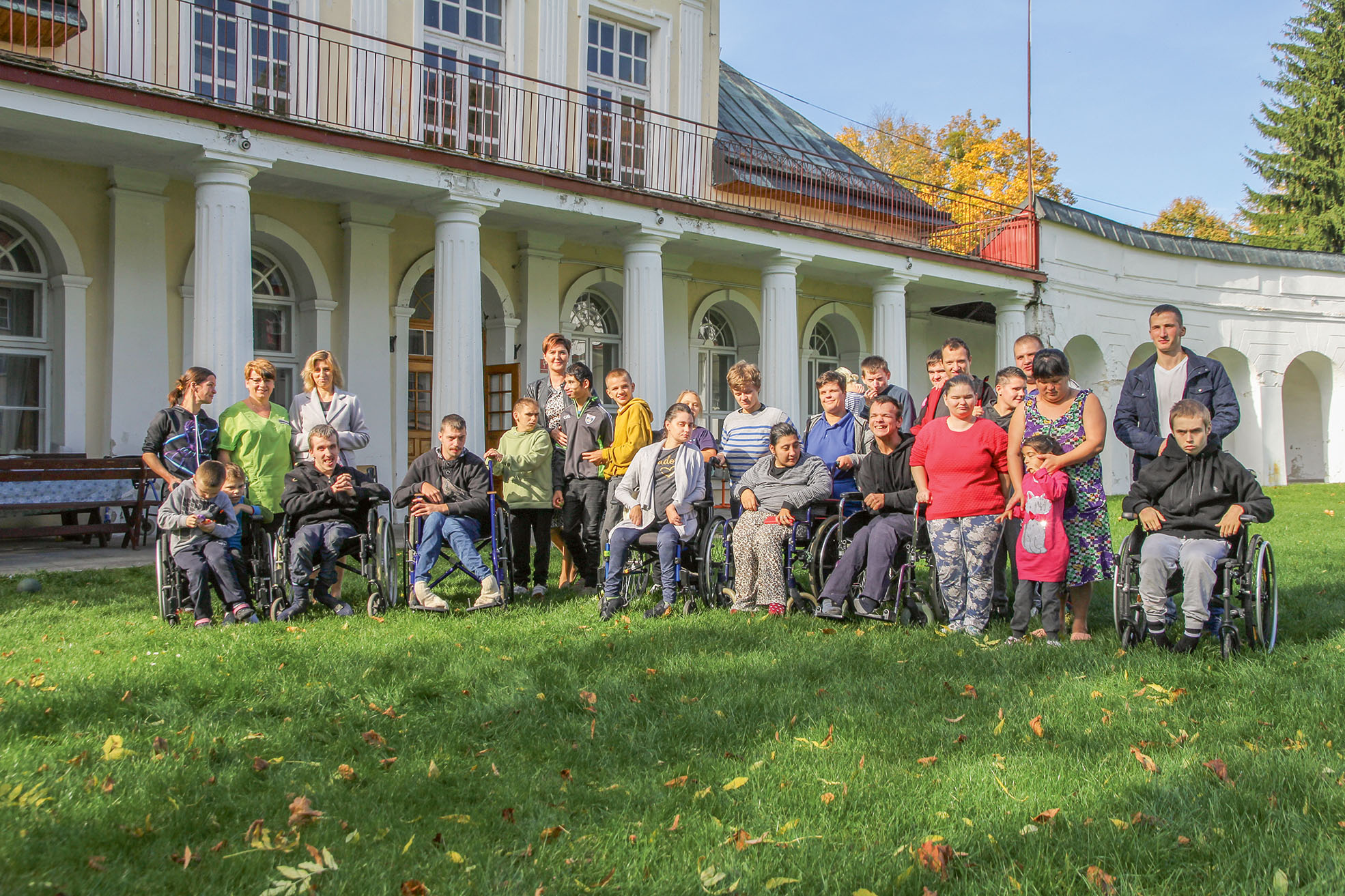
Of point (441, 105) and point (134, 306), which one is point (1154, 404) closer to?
point (441, 105)

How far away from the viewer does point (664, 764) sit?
375cm

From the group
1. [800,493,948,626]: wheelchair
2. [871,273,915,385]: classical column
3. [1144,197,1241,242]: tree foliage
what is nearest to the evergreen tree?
[1144,197,1241,242]: tree foliage

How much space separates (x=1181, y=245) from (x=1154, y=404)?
1986 cm

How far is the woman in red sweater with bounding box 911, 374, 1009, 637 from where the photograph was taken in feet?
19.9

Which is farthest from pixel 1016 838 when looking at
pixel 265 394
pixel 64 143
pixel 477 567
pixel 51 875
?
pixel 64 143

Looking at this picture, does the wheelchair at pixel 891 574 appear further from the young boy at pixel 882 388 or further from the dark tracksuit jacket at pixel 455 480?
the dark tracksuit jacket at pixel 455 480

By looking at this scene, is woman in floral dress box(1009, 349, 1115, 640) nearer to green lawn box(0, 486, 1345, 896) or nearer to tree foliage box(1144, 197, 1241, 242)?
green lawn box(0, 486, 1345, 896)

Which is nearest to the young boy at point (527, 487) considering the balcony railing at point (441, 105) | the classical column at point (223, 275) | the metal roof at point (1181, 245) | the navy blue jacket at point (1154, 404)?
the navy blue jacket at point (1154, 404)

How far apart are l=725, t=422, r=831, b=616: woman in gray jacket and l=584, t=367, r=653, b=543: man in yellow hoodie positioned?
0.96m

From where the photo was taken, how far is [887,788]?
346 centimetres

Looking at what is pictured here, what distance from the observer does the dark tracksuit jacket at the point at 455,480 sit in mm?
7160

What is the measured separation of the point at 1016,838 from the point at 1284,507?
50.7 feet

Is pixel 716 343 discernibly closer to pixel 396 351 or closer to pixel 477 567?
pixel 396 351

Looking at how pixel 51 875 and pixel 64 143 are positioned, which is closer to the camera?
pixel 51 875
